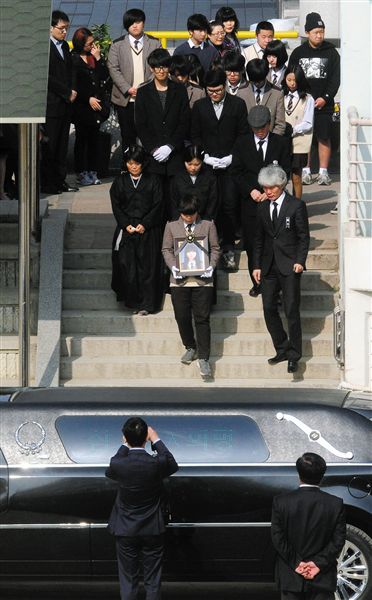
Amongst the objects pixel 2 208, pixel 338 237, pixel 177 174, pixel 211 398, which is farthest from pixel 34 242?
pixel 211 398

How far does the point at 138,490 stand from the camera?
31.8ft

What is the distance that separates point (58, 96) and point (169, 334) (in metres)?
4.16

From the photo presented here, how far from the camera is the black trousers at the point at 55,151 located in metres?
18.6

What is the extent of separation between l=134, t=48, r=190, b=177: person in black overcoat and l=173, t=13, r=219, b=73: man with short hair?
6.11 feet

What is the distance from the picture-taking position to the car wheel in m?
10.4

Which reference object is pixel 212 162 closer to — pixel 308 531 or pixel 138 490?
pixel 138 490

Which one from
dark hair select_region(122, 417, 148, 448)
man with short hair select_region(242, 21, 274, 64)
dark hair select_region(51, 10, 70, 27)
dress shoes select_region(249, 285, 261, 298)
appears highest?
A: dark hair select_region(51, 10, 70, 27)

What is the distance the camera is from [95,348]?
15.7 meters

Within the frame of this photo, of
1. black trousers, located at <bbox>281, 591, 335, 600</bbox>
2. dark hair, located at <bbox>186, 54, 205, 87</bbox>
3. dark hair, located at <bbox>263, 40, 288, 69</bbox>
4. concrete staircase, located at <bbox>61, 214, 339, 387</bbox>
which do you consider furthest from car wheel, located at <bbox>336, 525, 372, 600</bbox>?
dark hair, located at <bbox>263, 40, 288, 69</bbox>

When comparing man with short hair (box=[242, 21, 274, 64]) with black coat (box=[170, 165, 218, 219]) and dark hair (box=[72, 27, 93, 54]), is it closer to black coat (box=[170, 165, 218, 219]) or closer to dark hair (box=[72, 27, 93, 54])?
dark hair (box=[72, 27, 93, 54])

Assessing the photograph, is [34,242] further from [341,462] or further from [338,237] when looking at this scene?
[341,462]

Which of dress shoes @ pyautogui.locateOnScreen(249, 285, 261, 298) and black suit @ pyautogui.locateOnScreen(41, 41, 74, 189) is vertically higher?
black suit @ pyautogui.locateOnScreen(41, 41, 74, 189)

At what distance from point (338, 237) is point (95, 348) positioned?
3.24 meters

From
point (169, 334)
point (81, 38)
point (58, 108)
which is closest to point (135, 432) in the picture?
point (169, 334)
